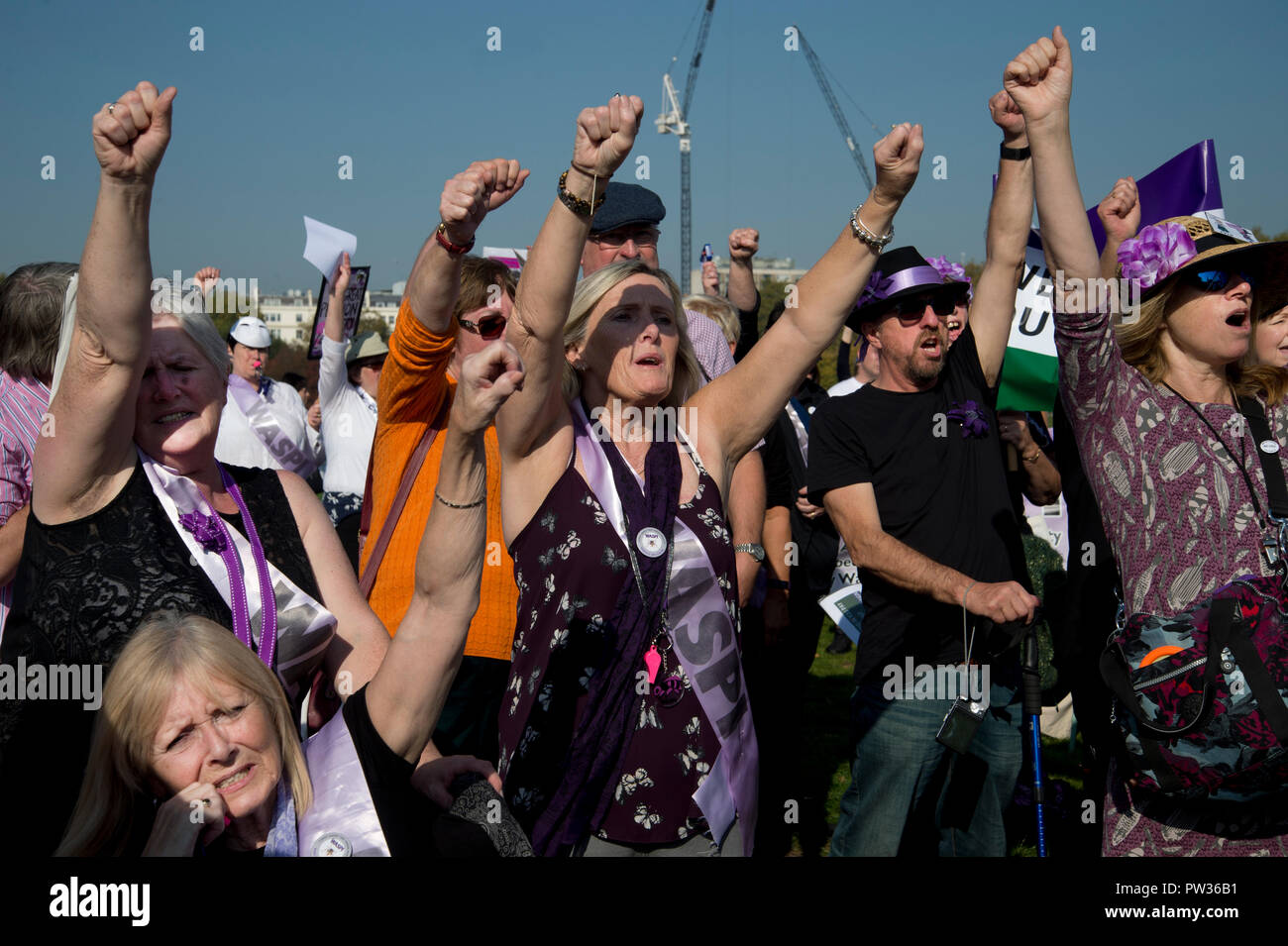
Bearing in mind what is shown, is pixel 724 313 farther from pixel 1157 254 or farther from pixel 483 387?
pixel 483 387

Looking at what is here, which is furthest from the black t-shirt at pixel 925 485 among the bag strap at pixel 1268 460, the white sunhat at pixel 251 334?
the white sunhat at pixel 251 334

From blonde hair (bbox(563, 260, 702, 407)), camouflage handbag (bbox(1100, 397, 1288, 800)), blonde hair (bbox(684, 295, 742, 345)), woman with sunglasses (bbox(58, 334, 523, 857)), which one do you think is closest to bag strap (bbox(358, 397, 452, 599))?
blonde hair (bbox(563, 260, 702, 407))

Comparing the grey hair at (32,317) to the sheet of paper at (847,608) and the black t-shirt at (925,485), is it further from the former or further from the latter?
the sheet of paper at (847,608)

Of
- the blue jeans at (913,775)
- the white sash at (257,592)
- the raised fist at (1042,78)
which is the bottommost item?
the blue jeans at (913,775)

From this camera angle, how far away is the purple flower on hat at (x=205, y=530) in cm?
240

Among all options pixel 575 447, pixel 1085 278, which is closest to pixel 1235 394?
pixel 1085 278

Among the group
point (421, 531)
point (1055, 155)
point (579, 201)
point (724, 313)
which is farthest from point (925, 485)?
point (579, 201)

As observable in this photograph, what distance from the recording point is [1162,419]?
9.19 feet

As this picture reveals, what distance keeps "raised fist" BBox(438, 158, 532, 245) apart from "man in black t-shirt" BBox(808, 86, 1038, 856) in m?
1.66

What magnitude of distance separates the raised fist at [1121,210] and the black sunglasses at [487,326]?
1752 millimetres

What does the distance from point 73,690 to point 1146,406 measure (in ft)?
8.23

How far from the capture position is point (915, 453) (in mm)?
3830

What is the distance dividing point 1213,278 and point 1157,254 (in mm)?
172
